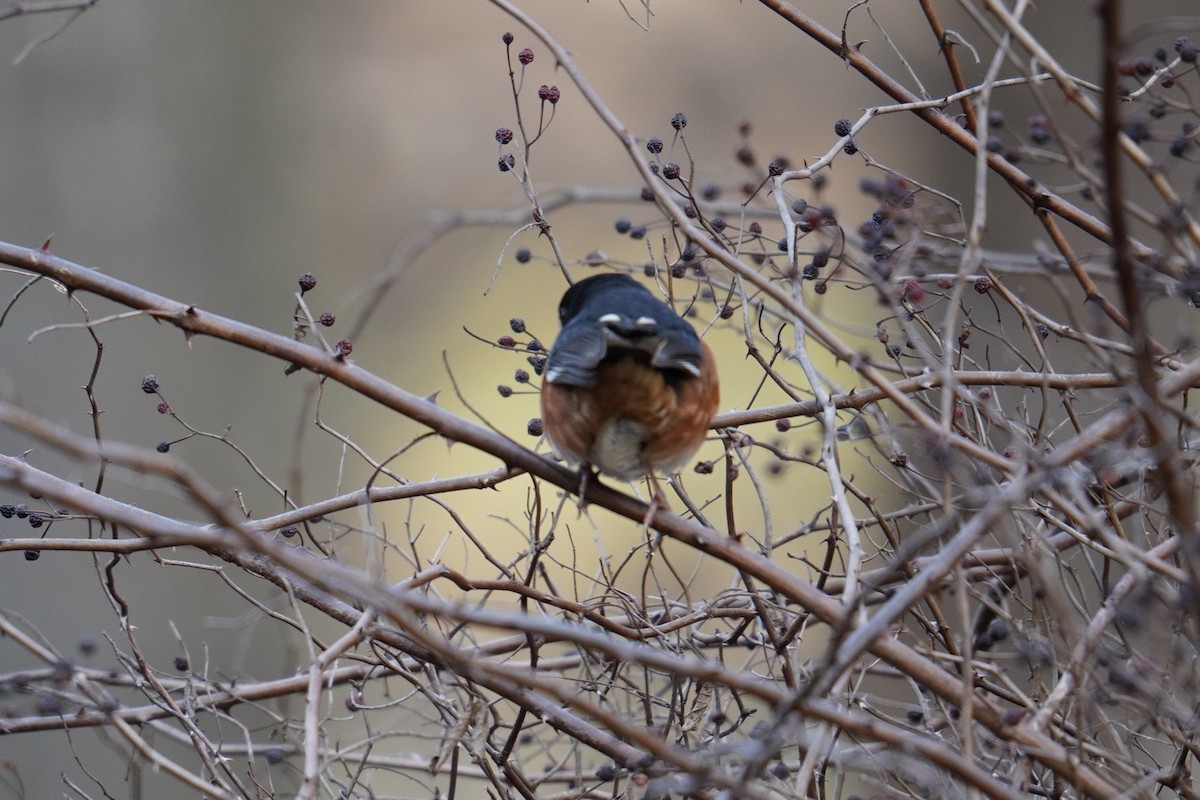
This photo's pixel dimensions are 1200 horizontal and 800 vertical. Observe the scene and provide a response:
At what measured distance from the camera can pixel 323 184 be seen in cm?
649

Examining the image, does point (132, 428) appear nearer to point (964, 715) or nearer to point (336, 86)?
point (336, 86)

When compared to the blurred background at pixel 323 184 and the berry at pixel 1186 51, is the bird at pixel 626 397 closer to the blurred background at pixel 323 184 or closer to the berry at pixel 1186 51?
the berry at pixel 1186 51

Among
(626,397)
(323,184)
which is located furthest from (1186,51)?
(323,184)

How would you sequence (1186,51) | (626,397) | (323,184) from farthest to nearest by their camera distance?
1. (323,184)
2. (626,397)
3. (1186,51)

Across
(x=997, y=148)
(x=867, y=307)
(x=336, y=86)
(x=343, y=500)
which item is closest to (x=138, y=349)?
(x=336, y=86)

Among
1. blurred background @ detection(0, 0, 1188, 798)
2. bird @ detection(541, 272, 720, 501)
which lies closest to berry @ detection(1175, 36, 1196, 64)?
bird @ detection(541, 272, 720, 501)

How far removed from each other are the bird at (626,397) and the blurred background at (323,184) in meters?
3.23

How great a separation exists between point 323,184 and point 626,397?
192 inches

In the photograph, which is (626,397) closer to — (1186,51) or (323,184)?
(1186,51)

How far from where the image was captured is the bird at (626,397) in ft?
6.58

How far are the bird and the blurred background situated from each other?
3.23 meters

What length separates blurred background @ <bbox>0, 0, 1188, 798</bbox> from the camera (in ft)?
18.9

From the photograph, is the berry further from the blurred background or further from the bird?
the blurred background

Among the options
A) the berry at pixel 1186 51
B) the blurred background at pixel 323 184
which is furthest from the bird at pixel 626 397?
the blurred background at pixel 323 184
